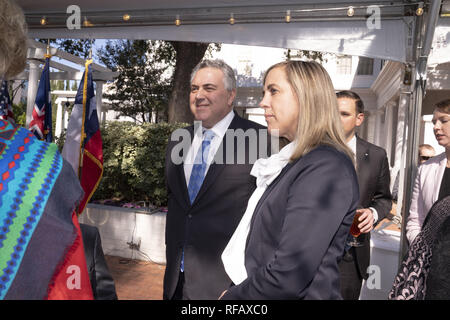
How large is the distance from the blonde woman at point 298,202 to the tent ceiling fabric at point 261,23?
2.15 m

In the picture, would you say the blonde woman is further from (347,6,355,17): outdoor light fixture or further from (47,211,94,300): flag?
(347,6,355,17): outdoor light fixture

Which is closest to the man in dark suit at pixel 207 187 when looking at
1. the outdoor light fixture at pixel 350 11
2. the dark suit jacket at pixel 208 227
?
the dark suit jacket at pixel 208 227

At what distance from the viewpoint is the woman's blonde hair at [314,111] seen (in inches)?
61.4

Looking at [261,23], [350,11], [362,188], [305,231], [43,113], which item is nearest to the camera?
[305,231]

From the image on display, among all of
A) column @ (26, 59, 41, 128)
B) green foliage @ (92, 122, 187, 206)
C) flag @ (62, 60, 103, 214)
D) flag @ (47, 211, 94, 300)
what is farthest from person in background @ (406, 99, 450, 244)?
column @ (26, 59, 41, 128)

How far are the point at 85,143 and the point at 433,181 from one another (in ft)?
13.7

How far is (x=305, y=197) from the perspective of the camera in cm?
139

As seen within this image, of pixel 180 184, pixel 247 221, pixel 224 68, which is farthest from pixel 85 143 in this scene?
pixel 247 221

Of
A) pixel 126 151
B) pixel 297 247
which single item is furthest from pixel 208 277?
pixel 126 151

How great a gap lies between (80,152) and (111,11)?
6.20 feet

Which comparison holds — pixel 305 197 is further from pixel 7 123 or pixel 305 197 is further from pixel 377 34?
pixel 377 34

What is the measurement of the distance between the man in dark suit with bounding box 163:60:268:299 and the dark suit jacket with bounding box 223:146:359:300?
0.91 m

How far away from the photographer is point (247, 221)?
1738 millimetres

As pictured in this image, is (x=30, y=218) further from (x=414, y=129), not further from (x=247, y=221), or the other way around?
(x=414, y=129)
